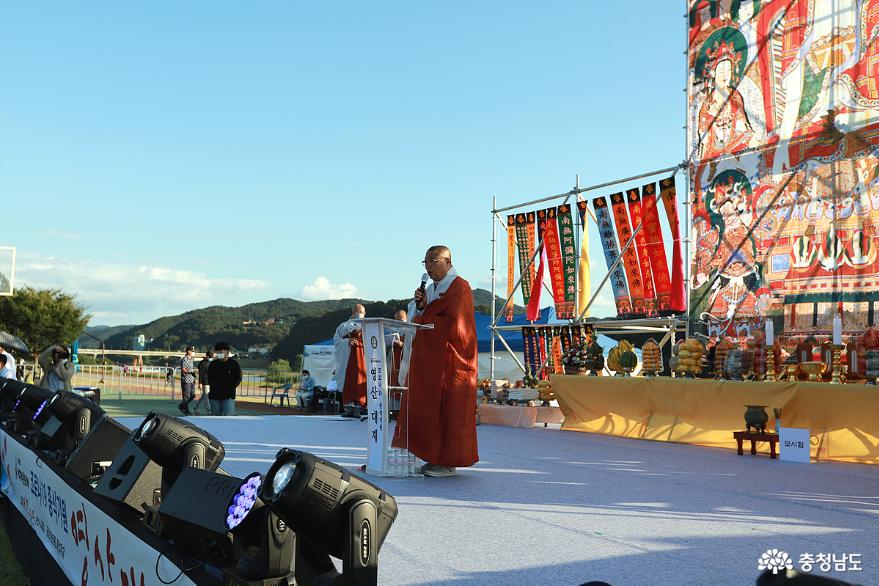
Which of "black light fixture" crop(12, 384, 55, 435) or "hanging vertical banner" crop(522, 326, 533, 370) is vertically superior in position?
"hanging vertical banner" crop(522, 326, 533, 370)

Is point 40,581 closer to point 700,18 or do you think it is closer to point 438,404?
point 438,404

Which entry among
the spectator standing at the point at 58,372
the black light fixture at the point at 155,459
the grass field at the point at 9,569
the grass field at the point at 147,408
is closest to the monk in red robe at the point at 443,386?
the grass field at the point at 9,569

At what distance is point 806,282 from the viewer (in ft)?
27.0

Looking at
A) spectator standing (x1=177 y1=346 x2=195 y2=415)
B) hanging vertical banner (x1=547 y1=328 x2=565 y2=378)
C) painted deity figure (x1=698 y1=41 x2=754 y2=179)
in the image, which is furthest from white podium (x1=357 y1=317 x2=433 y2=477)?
spectator standing (x1=177 y1=346 x2=195 y2=415)

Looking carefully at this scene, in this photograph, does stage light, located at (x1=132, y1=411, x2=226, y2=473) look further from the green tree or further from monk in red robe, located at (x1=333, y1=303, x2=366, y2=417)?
the green tree

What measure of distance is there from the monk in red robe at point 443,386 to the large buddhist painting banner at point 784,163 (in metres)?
4.61

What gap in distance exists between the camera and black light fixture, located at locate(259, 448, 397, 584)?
1.80m

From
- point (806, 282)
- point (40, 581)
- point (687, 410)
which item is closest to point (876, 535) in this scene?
point (40, 581)

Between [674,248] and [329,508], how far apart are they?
8.73 metres

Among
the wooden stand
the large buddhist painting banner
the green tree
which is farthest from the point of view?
the green tree

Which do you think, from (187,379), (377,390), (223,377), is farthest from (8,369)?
(377,390)

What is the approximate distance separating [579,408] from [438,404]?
4.48m

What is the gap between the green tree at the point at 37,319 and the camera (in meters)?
40.4

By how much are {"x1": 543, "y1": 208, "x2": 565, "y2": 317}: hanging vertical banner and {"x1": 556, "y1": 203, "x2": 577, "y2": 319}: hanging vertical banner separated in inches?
2.8
